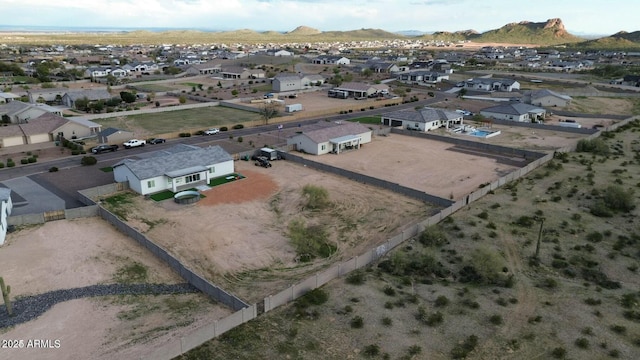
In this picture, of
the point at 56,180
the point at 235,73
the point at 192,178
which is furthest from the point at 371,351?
the point at 235,73

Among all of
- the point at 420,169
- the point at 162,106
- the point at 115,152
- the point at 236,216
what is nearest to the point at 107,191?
the point at 236,216

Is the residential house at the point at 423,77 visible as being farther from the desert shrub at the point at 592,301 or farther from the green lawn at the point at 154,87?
the desert shrub at the point at 592,301

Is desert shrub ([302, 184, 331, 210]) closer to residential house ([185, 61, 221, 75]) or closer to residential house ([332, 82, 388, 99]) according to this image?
residential house ([332, 82, 388, 99])

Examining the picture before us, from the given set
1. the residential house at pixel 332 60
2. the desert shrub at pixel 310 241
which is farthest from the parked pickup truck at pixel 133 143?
the residential house at pixel 332 60

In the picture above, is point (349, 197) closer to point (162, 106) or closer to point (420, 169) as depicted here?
point (420, 169)

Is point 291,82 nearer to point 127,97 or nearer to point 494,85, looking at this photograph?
point 127,97
